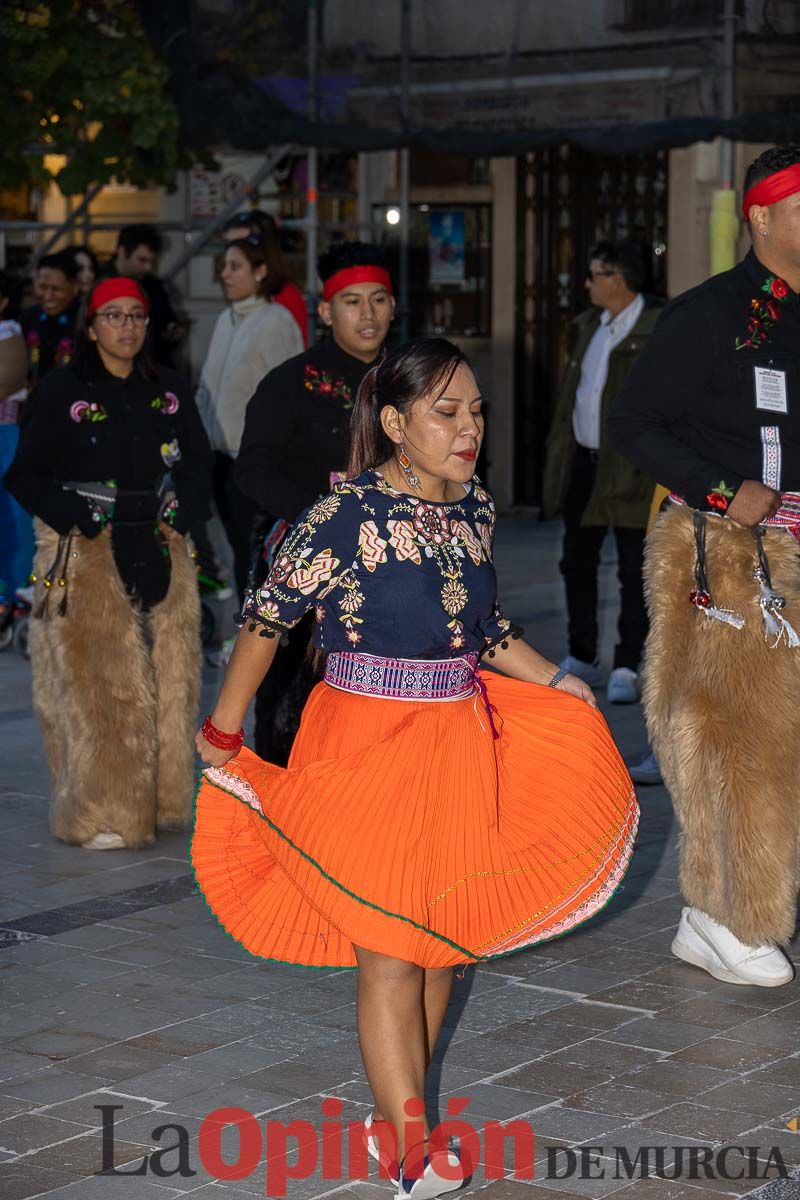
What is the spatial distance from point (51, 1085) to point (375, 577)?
5.07 ft

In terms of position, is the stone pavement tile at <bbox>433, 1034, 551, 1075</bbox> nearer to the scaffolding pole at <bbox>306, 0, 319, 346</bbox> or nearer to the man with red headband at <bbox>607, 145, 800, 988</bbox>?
the man with red headband at <bbox>607, 145, 800, 988</bbox>

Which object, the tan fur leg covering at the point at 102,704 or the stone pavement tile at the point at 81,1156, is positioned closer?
the stone pavement tile at the point at 81,1156

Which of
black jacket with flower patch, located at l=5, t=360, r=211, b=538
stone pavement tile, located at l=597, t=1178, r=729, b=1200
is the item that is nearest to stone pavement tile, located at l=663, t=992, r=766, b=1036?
stone pavement tile, located at l=597, t=1178, r=729, b=1200

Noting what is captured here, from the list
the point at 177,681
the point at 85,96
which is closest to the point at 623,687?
the point at 177,681

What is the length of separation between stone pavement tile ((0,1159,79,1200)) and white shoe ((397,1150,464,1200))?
2.38 feet

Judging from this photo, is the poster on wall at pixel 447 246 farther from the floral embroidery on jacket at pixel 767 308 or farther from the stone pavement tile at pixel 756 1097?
the stone pavement tile at pixel 756 1097

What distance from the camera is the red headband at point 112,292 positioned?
7297 mm

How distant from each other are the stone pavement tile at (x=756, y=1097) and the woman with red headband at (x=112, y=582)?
9.84 feet

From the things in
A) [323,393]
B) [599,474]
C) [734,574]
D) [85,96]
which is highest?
[85,96]

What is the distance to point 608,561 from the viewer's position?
14312mm

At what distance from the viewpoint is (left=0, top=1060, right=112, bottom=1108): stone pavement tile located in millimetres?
4766

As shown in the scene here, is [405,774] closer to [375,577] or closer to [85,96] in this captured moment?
[375,577]

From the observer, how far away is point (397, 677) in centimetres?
429

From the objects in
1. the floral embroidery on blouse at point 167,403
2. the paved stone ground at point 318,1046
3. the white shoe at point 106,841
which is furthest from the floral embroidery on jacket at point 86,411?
the paved stone ground at point 318,1046
